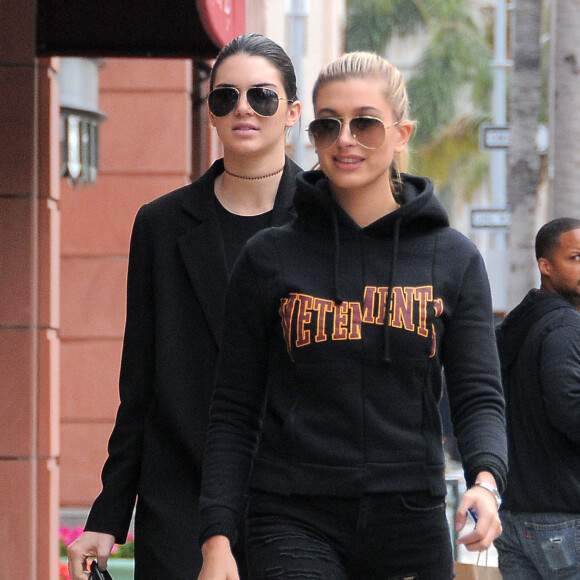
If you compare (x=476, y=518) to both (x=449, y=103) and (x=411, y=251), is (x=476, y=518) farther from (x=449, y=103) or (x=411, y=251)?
(x=449, y=103)

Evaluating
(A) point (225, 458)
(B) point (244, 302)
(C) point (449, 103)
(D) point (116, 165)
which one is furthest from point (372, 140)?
(C) point (449, 103)

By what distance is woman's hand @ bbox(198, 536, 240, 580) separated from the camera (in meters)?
2.88

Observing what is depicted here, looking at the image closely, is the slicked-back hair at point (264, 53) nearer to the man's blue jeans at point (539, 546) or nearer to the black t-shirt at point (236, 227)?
the black t-shirt at point (236, 227)

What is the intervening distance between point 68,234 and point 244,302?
7.91 metres

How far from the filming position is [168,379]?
3803 millimetres

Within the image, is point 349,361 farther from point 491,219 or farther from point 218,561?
point 491,219

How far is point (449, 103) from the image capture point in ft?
164

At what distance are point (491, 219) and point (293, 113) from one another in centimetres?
1174

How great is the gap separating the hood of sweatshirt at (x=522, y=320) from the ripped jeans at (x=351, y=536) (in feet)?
8.94

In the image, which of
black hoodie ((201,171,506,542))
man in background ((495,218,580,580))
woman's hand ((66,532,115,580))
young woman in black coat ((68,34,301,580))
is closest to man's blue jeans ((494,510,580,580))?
man in background ((495,218,580,580))

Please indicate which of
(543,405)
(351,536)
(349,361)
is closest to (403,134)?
(349,361)

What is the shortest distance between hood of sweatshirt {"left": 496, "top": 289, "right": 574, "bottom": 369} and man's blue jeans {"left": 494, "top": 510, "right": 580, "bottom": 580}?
2.06 feet

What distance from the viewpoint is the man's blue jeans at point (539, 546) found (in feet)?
17.5

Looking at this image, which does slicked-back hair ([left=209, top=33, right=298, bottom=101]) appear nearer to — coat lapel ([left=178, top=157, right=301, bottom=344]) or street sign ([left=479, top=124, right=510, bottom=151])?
coat lapel ([left=178, top=157, right=301, bottom=344])
